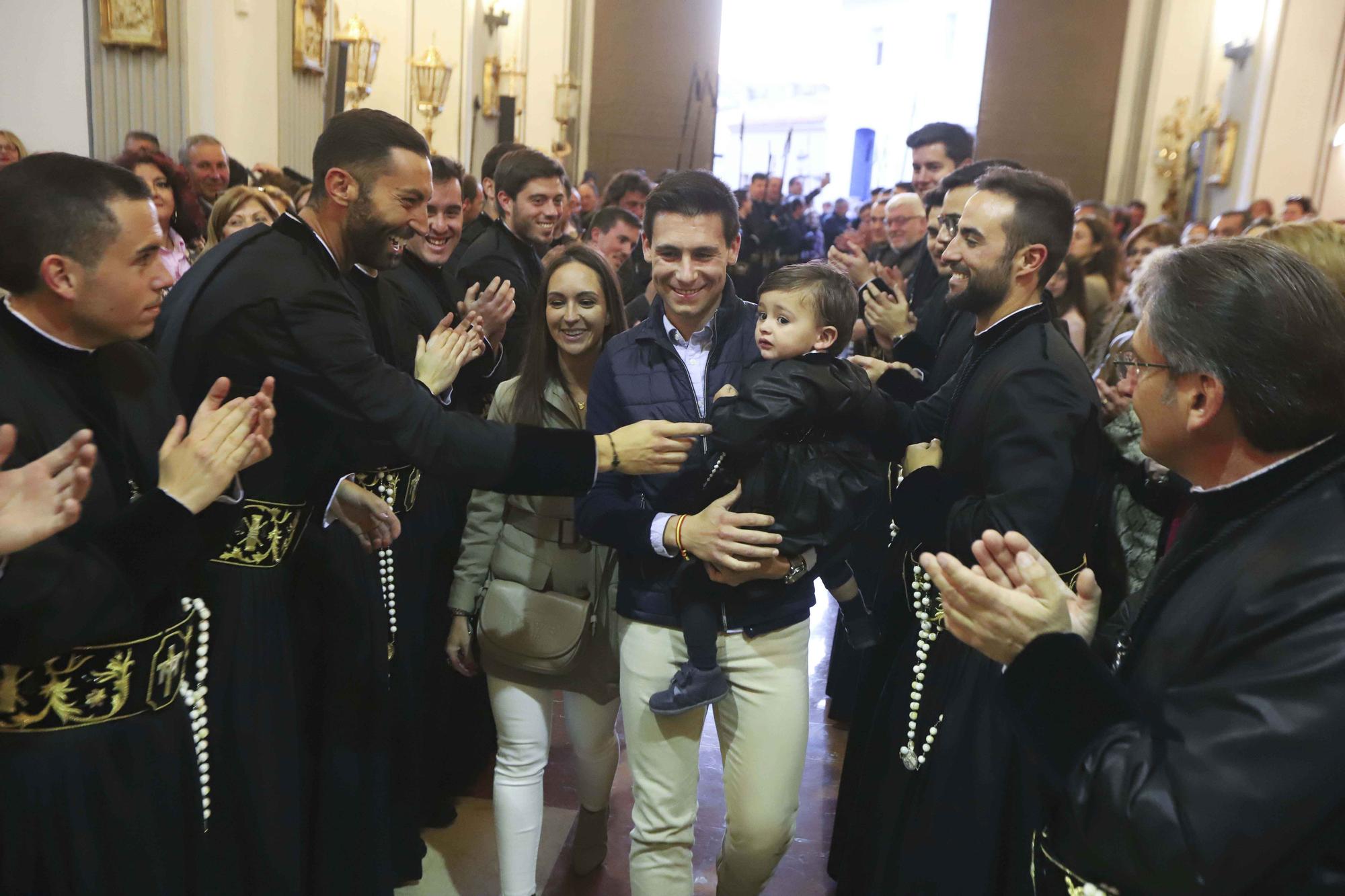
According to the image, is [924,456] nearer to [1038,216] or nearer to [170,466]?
[1038,216]

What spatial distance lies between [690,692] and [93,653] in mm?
1254

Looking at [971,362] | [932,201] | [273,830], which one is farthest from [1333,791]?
[932,201]

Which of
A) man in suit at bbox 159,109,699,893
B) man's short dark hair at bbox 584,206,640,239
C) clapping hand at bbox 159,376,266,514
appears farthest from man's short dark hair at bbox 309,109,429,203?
man's short dark hair at bbox 584,206,640,239

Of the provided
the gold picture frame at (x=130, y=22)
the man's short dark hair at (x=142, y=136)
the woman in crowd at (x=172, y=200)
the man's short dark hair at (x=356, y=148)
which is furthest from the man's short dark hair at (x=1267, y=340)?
the gold picture frame at (x=130, y=22)

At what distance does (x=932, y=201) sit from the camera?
14.1 ft

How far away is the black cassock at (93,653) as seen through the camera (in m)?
1.80

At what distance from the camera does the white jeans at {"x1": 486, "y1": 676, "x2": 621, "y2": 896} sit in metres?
2.94

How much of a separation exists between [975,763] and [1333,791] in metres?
1.19

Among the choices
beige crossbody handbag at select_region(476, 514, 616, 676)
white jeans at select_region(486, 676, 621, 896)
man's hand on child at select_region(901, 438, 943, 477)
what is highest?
man's hand on child at select_region(901, 438, 943, 477)

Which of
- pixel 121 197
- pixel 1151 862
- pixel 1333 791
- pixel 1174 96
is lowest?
pixel 1151 862

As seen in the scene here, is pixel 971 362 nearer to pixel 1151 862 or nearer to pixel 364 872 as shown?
pixel 1151 862

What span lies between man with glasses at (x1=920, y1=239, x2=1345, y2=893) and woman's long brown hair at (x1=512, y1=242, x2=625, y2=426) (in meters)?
1.66

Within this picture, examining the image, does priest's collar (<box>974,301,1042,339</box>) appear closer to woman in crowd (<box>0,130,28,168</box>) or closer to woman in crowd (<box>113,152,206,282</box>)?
woman in crowd (<box>113,152,206,282</box>)

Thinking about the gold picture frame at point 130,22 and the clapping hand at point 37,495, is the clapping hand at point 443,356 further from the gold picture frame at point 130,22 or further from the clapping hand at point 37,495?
the gold picture frame at point 130,22
